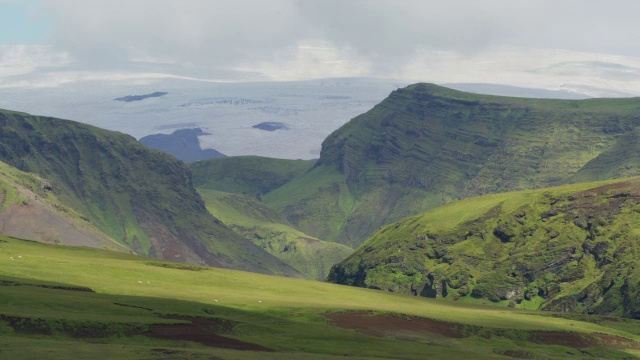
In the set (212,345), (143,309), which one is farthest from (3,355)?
(143,309)

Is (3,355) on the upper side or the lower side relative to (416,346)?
upper

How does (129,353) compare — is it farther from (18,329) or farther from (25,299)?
(25,299)

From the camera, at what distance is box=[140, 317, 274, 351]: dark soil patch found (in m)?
163

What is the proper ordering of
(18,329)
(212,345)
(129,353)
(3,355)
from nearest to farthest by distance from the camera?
(3,355) → (129,353) → (18,329) → (212,345)

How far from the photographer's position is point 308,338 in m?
183

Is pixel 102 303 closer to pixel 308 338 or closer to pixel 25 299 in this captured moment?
pixel 25 299

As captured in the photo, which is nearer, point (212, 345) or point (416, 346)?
point (212, 345)

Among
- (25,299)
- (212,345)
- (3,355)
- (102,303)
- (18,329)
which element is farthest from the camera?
(102,303)

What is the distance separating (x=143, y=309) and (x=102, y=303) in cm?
761

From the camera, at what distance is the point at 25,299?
176 m

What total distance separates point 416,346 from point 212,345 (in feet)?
150

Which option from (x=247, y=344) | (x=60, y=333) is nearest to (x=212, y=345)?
(x=247, y=344)

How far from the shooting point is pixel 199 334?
564ft

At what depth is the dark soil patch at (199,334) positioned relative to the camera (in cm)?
16262
